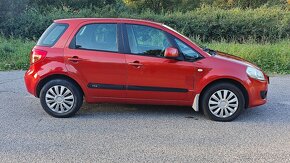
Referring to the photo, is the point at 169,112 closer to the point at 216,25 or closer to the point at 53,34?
the point at 53,34

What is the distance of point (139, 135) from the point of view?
5.20m

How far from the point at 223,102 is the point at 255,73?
0.73 m

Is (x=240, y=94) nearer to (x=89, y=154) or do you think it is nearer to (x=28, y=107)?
(x=89, y=154)

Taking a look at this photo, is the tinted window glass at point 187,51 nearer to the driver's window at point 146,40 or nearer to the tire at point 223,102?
the driver's window at point 146,40

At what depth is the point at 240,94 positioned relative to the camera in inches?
230

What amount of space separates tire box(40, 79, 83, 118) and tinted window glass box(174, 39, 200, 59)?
185 centimetres

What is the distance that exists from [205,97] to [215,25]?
1239cm

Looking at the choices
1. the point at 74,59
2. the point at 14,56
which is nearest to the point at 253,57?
the point at 74,59

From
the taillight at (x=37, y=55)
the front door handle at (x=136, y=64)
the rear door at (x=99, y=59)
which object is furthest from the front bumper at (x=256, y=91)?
the taillight at (x=37, y=55)

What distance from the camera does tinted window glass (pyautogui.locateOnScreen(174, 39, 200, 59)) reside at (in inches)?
231

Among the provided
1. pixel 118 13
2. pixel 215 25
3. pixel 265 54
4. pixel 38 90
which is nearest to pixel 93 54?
pixel 38 90

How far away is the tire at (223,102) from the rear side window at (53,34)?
2.62 metres

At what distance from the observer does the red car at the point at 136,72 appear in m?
5.82

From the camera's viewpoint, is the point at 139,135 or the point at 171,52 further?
the point at 171,52
